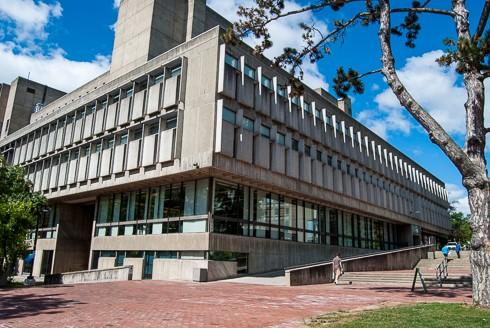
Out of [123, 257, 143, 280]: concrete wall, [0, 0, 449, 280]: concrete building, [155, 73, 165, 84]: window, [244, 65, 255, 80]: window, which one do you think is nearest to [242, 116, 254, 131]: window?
[0, 0, 449, 280]: concrete building

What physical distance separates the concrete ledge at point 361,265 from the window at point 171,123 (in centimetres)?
1128

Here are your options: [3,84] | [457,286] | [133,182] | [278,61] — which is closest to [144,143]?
[133,182]

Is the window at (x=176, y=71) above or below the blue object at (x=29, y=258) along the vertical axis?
above

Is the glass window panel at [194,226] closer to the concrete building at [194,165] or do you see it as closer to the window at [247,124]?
the concrete building at [194,165]

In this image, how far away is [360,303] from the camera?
11484 mm

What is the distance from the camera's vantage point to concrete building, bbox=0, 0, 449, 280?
2297 cm

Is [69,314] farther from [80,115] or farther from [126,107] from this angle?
[80,115]

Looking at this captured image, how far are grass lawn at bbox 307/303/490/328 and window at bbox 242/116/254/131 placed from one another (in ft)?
52.8

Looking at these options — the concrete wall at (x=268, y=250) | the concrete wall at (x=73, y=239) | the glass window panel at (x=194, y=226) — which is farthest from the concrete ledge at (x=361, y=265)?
the concrete wall at (x=73, y=239)

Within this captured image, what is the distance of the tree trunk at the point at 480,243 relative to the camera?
1005 centimetres

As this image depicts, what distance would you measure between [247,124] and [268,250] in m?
8.31

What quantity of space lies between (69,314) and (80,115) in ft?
90.3

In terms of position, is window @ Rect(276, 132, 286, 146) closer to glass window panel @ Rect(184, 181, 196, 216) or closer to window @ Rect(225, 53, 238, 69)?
window @ Rect(225, 53, 238, 69)

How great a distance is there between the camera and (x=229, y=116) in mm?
23219
